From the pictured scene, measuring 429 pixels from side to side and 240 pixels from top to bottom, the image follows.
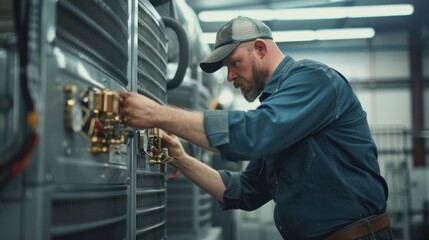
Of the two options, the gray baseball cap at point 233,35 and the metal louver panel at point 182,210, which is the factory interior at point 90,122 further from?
the gray baseball cap at point 233,35

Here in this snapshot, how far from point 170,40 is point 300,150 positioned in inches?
40.7

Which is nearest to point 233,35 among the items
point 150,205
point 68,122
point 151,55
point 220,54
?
point 220,54

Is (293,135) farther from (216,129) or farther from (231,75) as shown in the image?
(231,75)

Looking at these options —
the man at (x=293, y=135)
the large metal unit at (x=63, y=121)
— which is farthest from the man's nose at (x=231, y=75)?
the large metal unit at (x=63, y=121)

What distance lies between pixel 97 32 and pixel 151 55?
459mm

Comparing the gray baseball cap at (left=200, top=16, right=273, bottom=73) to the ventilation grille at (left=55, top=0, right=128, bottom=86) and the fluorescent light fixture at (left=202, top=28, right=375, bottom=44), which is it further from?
the fluorescent light fixture at (left=202, top=28, right=375, bottom=44)

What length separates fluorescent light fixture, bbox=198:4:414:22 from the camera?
5.86 meters

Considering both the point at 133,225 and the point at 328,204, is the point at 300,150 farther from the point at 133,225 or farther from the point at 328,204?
the point at 133,225

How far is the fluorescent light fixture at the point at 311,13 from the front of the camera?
586 centimetres

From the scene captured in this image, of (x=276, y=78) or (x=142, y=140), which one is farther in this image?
(x=276, y=78)

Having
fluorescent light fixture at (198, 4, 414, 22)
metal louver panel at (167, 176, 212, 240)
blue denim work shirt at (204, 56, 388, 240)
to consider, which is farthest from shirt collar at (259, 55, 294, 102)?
fluorescent light fixture at (198, 4, 414, 22)

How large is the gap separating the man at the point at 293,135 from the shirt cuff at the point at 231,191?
0.12 meters

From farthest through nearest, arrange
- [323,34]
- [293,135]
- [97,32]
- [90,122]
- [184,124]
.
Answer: [323,34]
[293,135]
[184,124]
[97,32]
[90,122]

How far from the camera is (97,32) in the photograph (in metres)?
1.05
